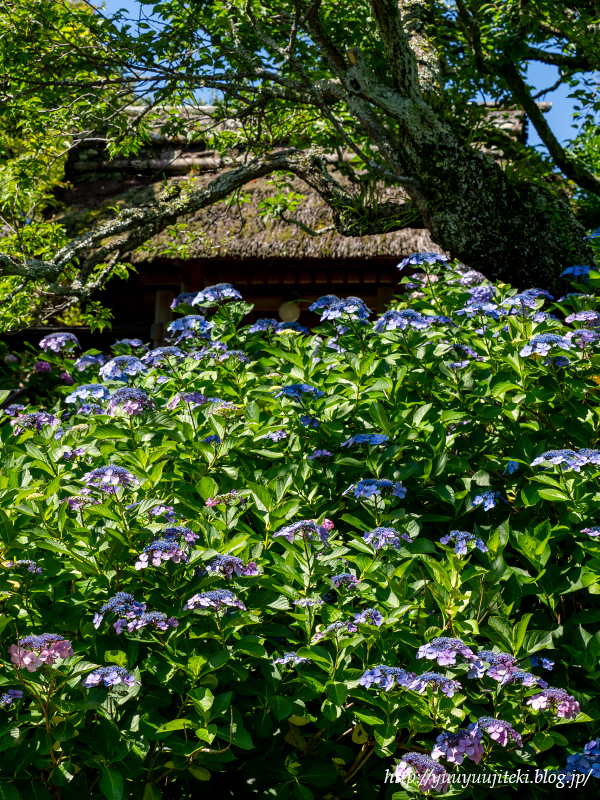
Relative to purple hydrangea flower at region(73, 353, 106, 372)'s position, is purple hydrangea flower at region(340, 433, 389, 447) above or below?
below

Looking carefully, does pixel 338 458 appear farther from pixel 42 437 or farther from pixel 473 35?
pixel 473 35

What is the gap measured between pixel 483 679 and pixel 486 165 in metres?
2.92

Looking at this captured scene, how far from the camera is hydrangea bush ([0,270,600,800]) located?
1701mm

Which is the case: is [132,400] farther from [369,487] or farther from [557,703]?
[557,703]

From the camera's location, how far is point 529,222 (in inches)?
155

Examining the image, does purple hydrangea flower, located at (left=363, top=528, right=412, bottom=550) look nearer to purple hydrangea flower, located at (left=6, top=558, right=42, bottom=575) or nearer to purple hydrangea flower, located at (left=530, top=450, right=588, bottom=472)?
purple hydrangea flower, located at (left=530, top=450, right=588, bottom=472)

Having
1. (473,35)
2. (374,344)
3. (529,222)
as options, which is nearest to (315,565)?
(374,344)

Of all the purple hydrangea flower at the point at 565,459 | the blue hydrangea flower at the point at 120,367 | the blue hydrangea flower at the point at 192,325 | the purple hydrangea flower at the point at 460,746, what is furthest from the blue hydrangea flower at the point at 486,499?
the blue hydrangea flower at the point at 192,325

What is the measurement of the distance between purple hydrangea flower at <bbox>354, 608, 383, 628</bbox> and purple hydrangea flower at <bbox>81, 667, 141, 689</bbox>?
549 millimetres

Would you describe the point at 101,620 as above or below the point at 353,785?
above

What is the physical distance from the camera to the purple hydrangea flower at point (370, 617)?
5.90 feet

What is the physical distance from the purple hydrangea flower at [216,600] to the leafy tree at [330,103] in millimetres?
2601

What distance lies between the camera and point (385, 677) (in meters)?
1.68

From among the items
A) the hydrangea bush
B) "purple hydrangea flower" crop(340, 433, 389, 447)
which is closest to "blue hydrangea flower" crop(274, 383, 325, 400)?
the hydrangea bush
